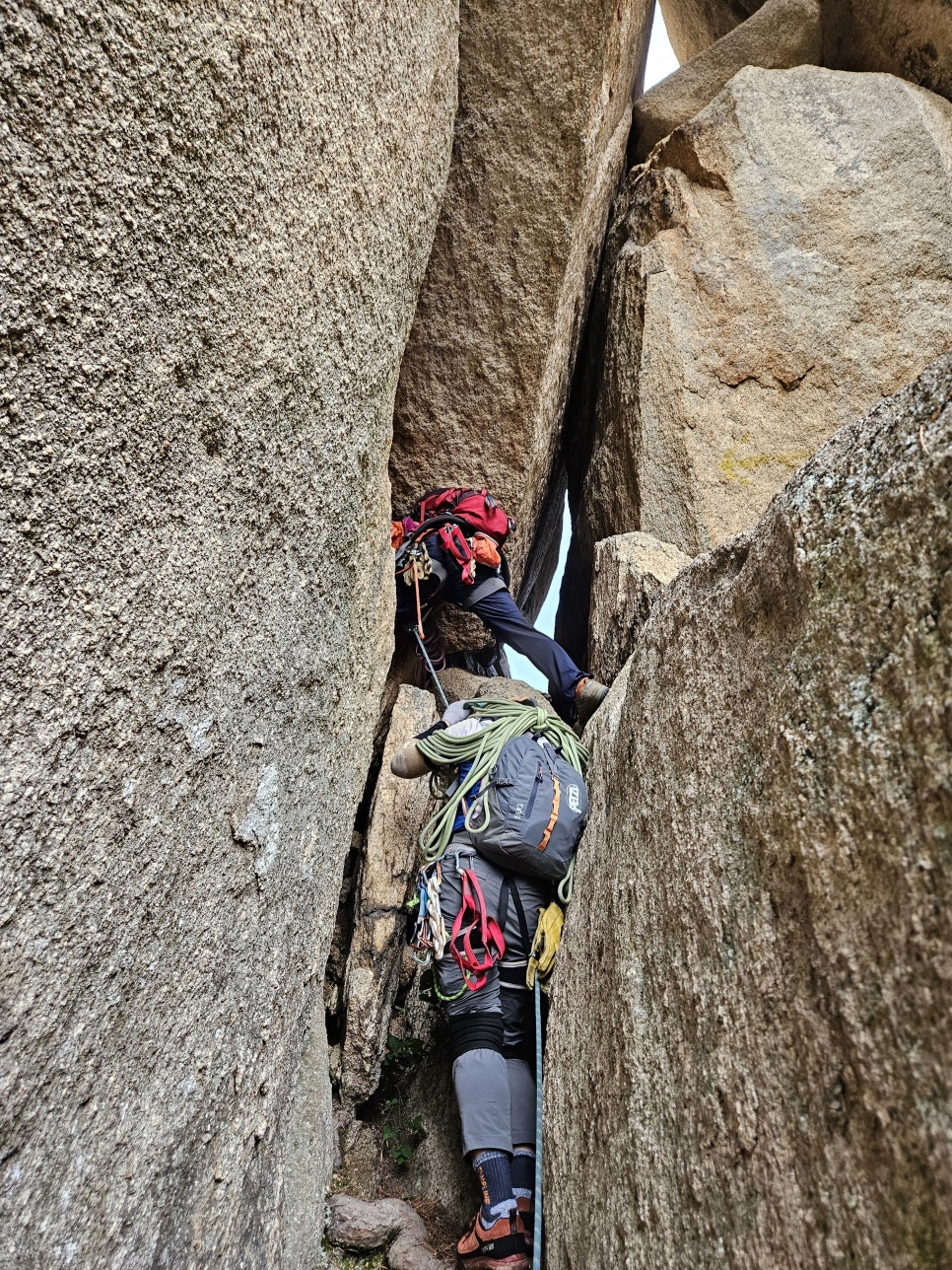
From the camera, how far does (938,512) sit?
1.47 meters

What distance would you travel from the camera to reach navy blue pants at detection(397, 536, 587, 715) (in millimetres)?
5406

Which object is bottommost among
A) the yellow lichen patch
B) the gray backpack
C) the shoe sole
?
the shoe sole

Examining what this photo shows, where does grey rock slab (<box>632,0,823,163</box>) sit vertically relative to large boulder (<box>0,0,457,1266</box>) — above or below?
above

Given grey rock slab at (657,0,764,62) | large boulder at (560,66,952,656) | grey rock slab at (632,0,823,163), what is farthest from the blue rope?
grey rock slab at (657,0,764,62)

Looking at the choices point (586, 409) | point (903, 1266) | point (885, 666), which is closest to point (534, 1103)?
point (903, 1266)

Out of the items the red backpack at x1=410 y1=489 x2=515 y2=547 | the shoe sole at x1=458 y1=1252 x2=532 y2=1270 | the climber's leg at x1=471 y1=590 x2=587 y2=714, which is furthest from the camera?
the red backpack at x1=410 y1=489 x2=515 y2=547

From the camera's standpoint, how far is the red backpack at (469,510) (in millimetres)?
5703

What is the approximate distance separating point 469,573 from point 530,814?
2.60 meters

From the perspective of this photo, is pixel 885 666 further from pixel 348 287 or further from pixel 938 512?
pixel 348 287

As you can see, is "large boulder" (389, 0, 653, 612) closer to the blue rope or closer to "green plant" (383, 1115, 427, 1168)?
the blue rope

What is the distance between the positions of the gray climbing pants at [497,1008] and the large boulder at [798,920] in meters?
0.54

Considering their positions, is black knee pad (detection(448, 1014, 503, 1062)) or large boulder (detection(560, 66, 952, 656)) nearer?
black knee pad (detection(448, 1014, 503, 1062))

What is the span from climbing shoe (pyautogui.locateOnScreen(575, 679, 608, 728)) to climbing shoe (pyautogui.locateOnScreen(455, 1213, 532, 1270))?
284cm

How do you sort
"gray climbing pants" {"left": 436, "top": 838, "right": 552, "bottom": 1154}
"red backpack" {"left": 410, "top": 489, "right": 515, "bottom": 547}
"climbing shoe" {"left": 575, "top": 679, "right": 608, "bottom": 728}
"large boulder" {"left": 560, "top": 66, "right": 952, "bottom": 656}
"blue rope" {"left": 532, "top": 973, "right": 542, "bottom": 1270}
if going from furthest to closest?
"large boulder" {"left": 560, "top": 66, "right": 952, "bottom": 656}, "red backpack" {"left": 410, "top": 489, "right": 515, "bottom": 547}, "climbing shoe" {"left": 575, "top": 679, "right": 608, "bottom": 728}, "gray climbing pants" {"left": 436, "top": 838, "right": 552, "bottom": 1154}, "blue rope" {"left": 532, "top": 973, "right": 542, "bottom": 1270}
